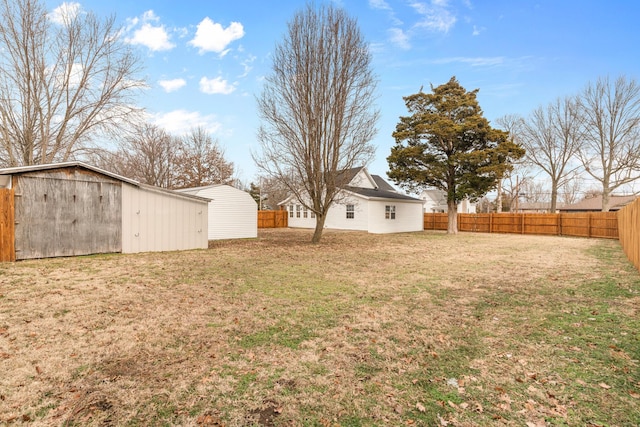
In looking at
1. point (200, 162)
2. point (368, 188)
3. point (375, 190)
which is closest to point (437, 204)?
point (368, 188)

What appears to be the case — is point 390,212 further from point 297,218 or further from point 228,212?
point 228,212

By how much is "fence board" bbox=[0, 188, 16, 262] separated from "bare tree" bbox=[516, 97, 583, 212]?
118ft

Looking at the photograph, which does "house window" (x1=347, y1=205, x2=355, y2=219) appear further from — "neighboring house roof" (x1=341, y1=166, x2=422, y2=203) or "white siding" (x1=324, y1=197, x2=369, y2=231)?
"neighboring house roof" (x1=341, y1=166, x2=422, y2=203)

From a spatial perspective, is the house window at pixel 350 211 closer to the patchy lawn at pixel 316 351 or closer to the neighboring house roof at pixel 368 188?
the neighboring house roof at pixel 368 188

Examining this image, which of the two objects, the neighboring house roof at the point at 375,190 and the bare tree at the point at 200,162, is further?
the bare tree at the point at 200,162

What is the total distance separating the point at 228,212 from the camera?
1780 centimetres

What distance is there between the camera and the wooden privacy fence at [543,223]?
61.2 feet

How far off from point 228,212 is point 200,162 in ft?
65.8

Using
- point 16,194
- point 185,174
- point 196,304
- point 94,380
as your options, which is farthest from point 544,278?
point 185,174

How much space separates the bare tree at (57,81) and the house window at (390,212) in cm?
1739

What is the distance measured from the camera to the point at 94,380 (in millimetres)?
2953

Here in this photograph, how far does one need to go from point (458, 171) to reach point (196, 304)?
64.2ft

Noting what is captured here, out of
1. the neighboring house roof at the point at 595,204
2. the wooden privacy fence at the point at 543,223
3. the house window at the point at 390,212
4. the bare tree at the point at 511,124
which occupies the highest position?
the bare tree at the point at 511,124

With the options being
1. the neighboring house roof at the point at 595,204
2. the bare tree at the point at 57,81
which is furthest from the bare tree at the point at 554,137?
the bare tree at the point at 57,81
